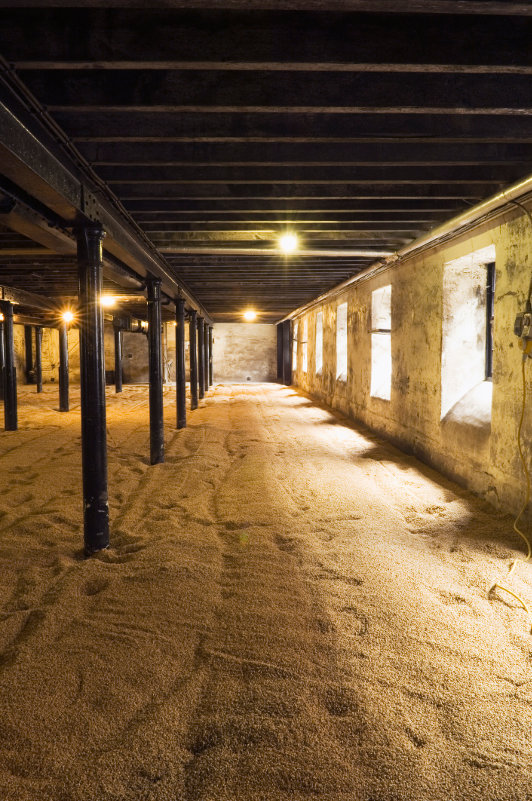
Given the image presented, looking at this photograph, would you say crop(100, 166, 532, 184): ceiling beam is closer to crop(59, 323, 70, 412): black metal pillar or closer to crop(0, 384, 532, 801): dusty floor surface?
crop(0, 384, 532, 801): dusty floor surface

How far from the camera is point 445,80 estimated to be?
2.82 meters

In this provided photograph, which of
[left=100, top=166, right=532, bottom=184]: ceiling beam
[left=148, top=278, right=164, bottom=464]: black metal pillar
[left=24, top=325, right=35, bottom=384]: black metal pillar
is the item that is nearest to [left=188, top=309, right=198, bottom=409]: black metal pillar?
[left=148, top=278, right=164, bottom=464]: black metal pillar

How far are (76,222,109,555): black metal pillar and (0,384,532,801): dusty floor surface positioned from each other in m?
0.26

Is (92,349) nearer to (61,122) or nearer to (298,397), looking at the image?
(61,122)

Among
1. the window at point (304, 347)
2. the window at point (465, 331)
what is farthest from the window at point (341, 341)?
the window at point (465, 331)

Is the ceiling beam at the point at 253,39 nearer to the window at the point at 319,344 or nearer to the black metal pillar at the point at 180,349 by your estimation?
the black metal pillar at the point at 180,349

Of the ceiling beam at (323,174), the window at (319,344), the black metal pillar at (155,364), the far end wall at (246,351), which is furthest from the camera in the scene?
the far end wall at (246,351)

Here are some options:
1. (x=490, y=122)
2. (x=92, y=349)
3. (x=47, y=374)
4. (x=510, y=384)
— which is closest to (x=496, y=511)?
(x=510, y=384)

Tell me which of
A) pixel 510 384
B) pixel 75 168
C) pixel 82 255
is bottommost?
pixel 510 384

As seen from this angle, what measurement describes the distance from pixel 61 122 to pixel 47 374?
20.1 m

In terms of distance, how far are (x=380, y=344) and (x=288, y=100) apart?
602 centimetres

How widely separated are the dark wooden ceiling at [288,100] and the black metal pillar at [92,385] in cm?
69

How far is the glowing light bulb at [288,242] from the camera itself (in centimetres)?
Answer: 558

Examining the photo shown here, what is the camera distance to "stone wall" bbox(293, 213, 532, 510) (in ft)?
13.4
